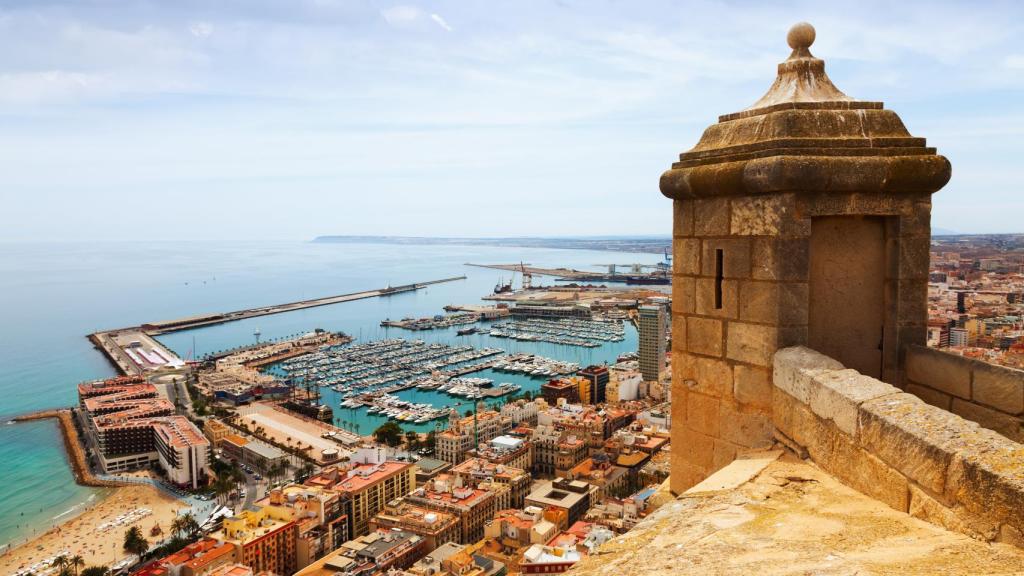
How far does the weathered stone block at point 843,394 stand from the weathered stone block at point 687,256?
2.65 feet

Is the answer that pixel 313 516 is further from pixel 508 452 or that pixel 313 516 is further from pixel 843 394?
pixel 843 394

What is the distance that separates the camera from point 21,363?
49.1m

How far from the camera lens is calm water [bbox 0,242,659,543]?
26312 mm

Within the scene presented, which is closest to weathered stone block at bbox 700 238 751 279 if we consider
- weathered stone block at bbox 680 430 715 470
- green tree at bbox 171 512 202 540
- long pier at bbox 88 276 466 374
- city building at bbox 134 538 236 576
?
weathered stone block at bbox 680 430 715 470

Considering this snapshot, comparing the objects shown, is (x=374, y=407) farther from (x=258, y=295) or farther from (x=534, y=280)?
(x=534, y=280)

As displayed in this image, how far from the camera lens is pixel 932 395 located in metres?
2.79

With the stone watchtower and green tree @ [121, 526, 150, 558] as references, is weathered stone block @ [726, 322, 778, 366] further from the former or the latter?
green tree @ [121, 526, 150, 558]

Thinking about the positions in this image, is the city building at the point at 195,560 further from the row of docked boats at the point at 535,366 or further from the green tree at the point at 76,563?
the row of docked boats at the point at 535,366

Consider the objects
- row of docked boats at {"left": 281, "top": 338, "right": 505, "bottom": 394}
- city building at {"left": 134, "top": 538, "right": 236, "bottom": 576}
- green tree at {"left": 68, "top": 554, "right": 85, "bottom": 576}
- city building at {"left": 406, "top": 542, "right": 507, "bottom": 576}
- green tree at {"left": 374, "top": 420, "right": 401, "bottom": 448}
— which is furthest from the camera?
row of docked boats at {"left": 281, "top": 338, "right": 505, "bottom": 394}

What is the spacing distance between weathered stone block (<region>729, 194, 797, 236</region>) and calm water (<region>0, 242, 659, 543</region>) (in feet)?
81.8

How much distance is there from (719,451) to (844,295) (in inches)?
32.2

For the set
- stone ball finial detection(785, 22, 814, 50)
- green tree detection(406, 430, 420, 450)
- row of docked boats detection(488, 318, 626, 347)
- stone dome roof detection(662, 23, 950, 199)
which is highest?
stone ball finial detection(785, 22, 814, 50)

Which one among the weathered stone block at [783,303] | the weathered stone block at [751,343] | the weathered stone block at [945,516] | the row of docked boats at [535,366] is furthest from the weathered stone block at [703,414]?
the row of docked boats at [535,366]

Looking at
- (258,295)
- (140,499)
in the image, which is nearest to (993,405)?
(140,499)
